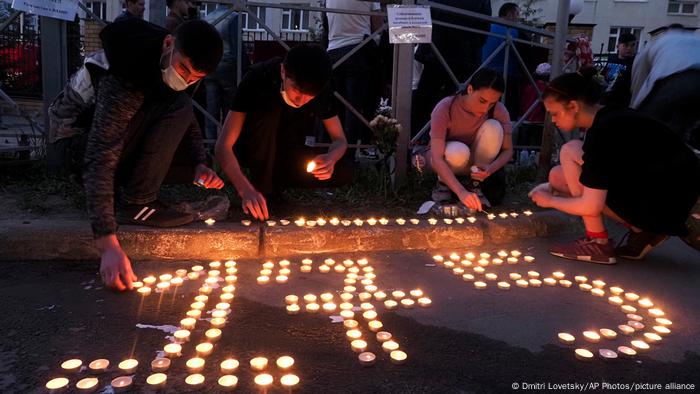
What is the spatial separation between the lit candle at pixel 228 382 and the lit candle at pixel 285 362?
0.59 feet

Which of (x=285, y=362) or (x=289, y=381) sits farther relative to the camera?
(x=285, y=362)

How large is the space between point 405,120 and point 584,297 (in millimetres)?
2413

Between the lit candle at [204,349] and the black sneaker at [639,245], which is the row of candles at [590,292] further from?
the lit candle at [204,349]

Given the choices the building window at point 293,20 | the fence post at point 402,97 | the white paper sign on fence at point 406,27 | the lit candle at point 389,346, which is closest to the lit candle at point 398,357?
the lit candle at point 389,346

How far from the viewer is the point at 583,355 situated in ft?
7.07

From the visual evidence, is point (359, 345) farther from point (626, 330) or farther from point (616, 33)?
point (616, 33)

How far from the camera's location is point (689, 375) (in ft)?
6.79

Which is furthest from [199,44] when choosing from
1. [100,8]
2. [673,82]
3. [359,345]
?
[100,8]

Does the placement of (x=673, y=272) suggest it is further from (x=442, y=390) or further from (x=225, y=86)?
(x=225, y=86)

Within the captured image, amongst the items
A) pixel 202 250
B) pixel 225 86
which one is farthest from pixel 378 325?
pixel 225 86

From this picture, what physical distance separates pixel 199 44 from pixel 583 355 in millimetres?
2195

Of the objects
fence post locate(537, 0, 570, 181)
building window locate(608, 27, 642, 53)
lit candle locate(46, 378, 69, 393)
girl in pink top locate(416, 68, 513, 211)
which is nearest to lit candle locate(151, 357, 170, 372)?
lit candle locate(46, 378, 69, 393)

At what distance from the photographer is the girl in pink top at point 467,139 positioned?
163 inches

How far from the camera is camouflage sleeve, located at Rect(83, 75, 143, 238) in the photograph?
2.49 m
